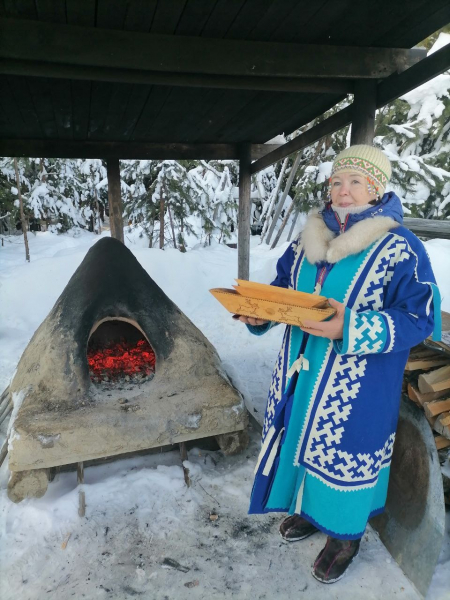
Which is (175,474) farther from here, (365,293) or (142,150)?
(142,150)

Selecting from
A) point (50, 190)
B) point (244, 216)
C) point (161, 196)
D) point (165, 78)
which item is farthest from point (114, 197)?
point (50, 190)

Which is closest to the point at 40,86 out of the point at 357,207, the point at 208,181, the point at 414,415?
the point at 357,207

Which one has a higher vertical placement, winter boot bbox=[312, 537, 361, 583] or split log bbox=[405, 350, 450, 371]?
split log bbox=[405, 350, 450, 371]

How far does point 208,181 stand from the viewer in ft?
44.4

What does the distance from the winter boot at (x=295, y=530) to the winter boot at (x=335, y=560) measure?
0.23 metres

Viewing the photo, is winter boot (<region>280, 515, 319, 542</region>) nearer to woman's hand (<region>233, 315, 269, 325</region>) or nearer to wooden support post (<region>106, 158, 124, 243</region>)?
woman's hand (<region>233, 315, 269, 325</region>)

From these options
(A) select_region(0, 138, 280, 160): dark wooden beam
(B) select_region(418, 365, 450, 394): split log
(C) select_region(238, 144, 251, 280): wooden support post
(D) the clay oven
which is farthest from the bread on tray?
(C) select_region(238, 144, 251, 280): wooden support post

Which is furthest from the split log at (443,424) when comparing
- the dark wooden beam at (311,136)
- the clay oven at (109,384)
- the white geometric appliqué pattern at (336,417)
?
the dark wooden beam at (311,136)

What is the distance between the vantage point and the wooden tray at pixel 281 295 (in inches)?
59.9

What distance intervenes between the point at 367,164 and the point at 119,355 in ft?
8.64

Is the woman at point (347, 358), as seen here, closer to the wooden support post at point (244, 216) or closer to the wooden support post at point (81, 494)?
the wooden support post at point (81, 494)

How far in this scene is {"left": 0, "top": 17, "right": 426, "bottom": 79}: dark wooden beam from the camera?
2203 millimetres

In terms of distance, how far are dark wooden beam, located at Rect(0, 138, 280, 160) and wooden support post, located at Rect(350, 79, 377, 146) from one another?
3038mm

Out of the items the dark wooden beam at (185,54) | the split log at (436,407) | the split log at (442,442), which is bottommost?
the split log at (442,442)
